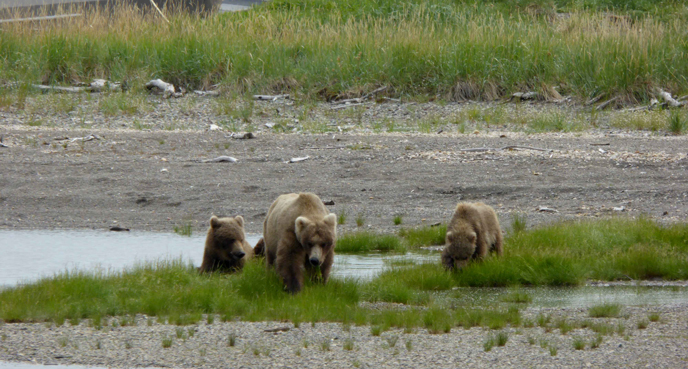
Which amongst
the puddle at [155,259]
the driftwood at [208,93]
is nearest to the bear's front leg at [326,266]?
the puddle at [155,259]

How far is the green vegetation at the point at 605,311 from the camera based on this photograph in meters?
6.15

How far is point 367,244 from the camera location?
9.08 metres

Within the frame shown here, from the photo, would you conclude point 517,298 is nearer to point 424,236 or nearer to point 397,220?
point 424,236

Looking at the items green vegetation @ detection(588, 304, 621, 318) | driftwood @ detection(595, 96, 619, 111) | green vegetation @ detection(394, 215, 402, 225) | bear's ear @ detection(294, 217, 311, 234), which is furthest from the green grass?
driftwood @ detection(595, 96, 619, 111)

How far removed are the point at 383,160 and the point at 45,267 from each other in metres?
6.11

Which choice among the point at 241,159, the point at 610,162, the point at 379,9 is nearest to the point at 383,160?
the point at 241,159

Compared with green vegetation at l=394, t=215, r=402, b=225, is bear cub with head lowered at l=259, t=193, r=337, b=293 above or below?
above

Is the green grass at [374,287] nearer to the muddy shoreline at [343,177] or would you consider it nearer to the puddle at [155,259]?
the puddle at [155,259]

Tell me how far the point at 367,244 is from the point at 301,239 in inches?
106

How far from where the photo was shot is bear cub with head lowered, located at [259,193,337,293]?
642cm

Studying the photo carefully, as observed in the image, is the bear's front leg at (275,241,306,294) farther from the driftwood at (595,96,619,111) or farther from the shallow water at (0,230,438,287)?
the driftwood at (595,96,619,111)

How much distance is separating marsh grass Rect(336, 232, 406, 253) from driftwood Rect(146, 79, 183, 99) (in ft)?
35.9

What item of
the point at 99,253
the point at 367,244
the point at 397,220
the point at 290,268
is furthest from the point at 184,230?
the point at 290,268

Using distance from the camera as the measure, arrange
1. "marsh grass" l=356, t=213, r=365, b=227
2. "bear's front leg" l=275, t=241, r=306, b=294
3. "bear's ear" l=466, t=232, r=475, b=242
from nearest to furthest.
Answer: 1. "bear's front leg" l=275, t=241, r=306, b=294
2. "bear's ear" l=466, t=232, r=475, b=242
3. "marsh grass" l=356, t=213, r=365, b=227
